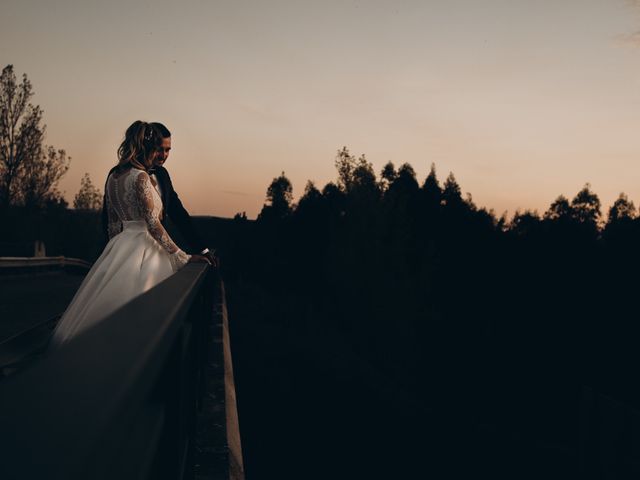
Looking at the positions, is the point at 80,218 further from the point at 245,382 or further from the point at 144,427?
the point at 144,427

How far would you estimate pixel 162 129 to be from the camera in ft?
15.1

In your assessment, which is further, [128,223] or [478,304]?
[478,304]

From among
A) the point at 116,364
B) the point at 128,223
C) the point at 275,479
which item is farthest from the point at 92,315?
the point at 275,479

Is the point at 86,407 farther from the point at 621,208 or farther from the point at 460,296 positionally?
the point at 621,208

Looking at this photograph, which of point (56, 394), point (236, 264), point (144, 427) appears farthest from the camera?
point (236, 264)

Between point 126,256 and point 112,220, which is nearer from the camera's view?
point 126,256

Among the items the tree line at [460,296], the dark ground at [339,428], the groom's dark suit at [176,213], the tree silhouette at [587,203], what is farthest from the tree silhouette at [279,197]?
the groom's dark suit at [176,213]

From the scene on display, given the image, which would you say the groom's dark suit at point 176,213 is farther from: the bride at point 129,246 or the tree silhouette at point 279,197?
the tree silhouette at point 279,197

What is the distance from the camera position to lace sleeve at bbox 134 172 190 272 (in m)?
4.84

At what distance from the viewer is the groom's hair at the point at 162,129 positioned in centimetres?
457

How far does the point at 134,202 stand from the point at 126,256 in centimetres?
51

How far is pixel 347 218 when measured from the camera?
208 feet

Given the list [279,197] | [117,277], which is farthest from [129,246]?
[279,197]

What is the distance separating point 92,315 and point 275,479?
5.99 m
